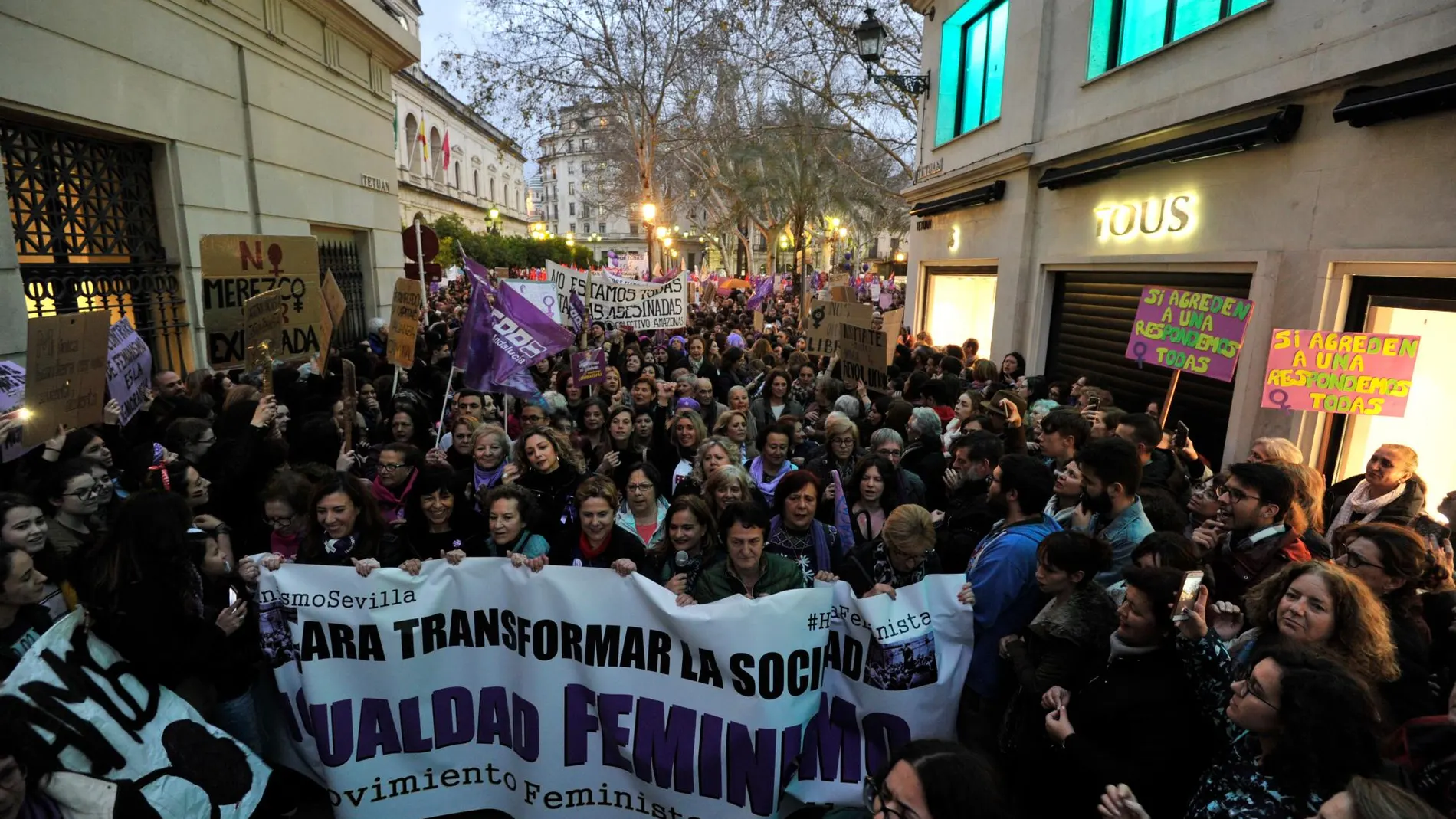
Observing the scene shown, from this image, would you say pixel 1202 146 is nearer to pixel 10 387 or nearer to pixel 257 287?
pixel 257 287

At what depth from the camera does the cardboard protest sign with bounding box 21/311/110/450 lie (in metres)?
4.27

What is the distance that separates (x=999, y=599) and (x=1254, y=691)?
1.26 meters

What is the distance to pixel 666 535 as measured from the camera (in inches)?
150

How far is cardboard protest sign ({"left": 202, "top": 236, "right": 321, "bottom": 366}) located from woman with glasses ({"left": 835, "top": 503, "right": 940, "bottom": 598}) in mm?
5857

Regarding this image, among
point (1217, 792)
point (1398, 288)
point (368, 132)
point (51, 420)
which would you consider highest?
point (368, 132)

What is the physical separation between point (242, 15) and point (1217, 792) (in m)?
13.1

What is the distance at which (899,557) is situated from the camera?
11.3 ft

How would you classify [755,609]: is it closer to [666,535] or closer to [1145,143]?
[666,535]

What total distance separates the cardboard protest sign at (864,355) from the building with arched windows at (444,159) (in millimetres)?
27408

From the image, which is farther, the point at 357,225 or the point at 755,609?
the point at 357,225

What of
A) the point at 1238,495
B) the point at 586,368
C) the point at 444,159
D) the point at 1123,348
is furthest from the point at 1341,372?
the point at 444,159

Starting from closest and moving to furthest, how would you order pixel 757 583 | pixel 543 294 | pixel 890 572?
pixel 757 583, pixel 890 572, pixel 543 294

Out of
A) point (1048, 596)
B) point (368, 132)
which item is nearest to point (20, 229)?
point (368, 132)

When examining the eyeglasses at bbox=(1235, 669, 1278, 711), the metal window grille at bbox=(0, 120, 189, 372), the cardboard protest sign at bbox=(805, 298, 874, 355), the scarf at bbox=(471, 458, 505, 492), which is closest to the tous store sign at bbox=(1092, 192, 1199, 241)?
the cardboard protest sign at bbox=(805, 298, 874, 355)
